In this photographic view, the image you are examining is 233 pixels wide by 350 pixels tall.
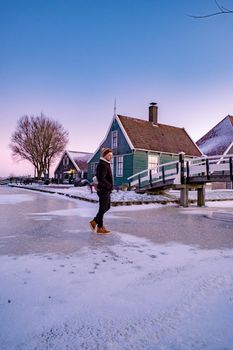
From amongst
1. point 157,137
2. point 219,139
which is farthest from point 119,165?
point 219,139

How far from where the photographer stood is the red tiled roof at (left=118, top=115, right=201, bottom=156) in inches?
981

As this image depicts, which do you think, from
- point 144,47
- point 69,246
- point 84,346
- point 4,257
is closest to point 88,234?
point 69,246

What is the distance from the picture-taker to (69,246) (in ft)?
15.5

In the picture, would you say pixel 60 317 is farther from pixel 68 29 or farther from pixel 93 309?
pixel 68 29

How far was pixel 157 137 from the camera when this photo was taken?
87.9 feet

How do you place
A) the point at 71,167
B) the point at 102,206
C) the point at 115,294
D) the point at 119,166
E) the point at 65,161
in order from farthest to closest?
the point at 65,161 → the point at 71,167 → the point at 119,166 → the point at 102,206 → the point at 115,294

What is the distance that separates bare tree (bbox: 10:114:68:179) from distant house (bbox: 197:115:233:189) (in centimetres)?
2617

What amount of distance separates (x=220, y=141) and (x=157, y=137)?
780cm

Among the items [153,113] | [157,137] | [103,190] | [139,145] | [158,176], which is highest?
[153,113]

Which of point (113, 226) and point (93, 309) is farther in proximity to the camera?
point (113, 226)

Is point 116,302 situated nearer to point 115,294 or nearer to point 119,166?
point 115,294

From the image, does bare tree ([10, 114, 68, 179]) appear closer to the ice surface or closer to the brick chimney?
the brick chimney

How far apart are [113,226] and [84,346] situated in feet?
16.6

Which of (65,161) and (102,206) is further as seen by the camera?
(65,161)
